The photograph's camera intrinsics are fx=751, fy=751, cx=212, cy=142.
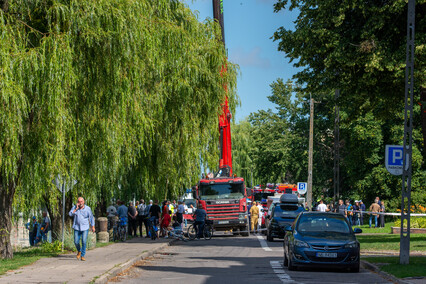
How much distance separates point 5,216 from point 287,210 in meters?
16.5

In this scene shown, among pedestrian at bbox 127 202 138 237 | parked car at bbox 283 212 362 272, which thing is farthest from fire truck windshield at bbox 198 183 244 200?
parked car at bbox 283 212 362 272

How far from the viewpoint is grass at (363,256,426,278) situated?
52.0ft

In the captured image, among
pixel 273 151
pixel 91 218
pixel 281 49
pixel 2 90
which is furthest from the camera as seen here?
pixel 273 151

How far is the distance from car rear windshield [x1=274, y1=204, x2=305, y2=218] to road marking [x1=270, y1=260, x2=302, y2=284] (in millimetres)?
12341

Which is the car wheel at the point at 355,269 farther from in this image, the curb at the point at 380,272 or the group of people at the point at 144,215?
the group of people at the point at 144,215

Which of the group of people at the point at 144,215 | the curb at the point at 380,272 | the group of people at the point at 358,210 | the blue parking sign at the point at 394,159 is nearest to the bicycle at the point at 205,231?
the group of people at the point at 144,215

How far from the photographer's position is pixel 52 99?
17.2 m

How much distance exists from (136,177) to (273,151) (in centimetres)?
3710

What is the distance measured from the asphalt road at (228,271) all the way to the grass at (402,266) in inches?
14.8

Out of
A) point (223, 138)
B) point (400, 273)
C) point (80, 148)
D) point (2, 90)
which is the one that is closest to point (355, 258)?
point (400, 273)

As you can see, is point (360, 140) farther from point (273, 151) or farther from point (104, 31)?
point (104, 31)

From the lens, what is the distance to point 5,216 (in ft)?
66.3

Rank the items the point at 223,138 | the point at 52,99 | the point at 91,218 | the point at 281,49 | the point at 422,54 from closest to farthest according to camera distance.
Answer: the point at 52,99 → the point at 91,218 → the point at 422,54 → the point at 281,49 → the point at 223,138

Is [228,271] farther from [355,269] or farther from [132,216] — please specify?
[132,216]
